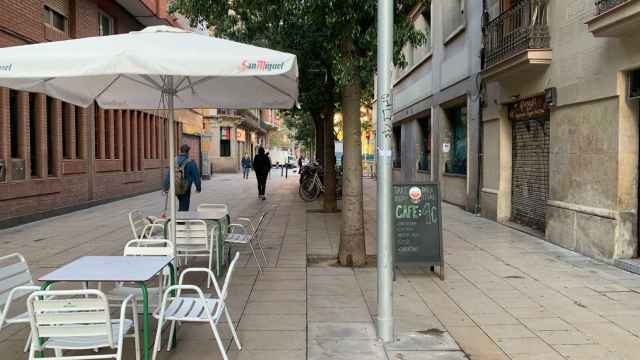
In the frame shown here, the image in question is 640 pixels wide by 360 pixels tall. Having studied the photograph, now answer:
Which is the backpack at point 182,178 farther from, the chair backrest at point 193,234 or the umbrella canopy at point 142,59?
the umbrella canopy at point 142,59

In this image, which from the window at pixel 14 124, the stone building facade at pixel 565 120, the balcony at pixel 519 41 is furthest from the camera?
the window at pixel 14 124

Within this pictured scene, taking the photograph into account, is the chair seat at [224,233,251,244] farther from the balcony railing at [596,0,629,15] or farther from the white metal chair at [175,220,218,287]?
the balcony railing at [596,0,629,15]

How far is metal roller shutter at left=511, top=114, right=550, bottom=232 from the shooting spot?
34.6 ft

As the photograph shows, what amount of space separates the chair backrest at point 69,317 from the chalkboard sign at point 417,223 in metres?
4.28

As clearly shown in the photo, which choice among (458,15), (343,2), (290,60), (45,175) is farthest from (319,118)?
(290,60)

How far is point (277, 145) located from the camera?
3898 inches

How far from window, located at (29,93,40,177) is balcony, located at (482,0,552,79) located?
10.5 meters

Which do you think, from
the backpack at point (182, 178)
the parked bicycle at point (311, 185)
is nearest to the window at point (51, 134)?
the backpack at point (182, 178)

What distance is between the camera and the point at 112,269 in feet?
14.0

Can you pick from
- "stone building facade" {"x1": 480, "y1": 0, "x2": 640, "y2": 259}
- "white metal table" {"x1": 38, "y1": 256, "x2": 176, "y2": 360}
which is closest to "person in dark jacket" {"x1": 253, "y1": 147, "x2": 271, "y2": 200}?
"stone building facade" {"x1": 480, "y1": 0, "x2": 640, "y2": 259}

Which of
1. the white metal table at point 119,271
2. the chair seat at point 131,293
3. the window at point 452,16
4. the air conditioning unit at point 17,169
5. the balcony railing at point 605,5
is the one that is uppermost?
the window at point 452,16

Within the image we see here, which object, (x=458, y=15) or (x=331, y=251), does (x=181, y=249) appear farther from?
(x=458, y=15)

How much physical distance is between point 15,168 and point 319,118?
32.7ft

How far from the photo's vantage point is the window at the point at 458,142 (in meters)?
15.8
